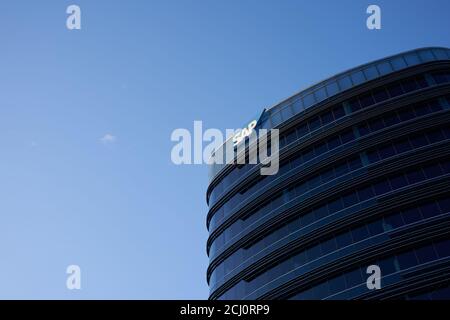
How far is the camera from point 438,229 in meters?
34.0

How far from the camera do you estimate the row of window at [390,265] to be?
33781mm

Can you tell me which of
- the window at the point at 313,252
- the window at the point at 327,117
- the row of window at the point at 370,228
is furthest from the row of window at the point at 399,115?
the window at the point at 313,252

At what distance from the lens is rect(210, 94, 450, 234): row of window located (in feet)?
140

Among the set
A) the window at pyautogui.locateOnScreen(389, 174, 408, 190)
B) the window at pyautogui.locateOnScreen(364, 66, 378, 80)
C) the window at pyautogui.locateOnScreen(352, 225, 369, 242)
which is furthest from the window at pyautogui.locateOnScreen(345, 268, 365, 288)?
the window at pyautogui.locateOnScreen(364, 66, 378, 80)

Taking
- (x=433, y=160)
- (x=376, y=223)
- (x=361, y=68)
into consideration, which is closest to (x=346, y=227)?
(x=376, y=223)

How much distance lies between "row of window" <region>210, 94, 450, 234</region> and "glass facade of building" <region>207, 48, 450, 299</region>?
12cm

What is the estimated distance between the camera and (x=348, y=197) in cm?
4009

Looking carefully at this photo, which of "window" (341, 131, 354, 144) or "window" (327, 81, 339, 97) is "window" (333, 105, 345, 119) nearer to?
"window" (327, 81, 339, 97)

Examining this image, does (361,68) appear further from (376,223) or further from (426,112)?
(376,223)
